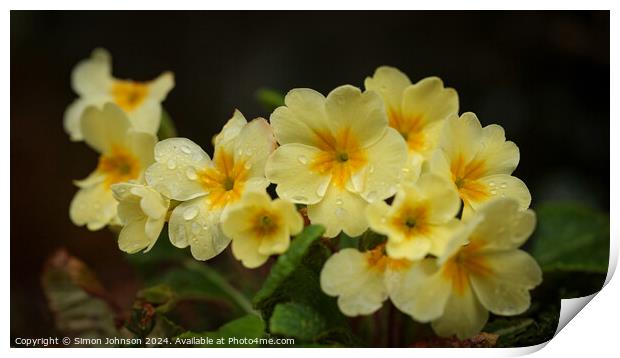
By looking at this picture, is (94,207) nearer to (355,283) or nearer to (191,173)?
(191,173)

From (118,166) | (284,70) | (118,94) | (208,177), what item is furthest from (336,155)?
(284,70)

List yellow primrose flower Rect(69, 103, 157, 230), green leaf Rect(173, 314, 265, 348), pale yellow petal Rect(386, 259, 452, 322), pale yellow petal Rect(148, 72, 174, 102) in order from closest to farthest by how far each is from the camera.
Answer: pale yellow petal Rect(386, 259, 452, 322), green leaf Rect(173, 314, 265, 348), yellow primrose flower Rect(69, 103, 157, 230), pale yellow petal Rect(148, 72, 174, 102)

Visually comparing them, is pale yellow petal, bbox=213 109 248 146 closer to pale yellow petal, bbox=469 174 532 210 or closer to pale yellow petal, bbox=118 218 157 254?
pale yellow petal, bbox=118 218 157 254

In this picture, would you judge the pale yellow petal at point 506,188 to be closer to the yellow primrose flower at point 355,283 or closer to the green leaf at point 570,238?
the yellow primrose flower at point 355,283

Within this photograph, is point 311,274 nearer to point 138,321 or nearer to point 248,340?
point 248,340

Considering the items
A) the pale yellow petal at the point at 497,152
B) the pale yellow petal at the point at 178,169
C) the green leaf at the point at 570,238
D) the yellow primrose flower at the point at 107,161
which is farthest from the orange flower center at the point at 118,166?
→ the green leaf at the point at 570,238

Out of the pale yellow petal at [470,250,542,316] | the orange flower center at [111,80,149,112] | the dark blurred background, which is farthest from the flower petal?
the dark blurred background
